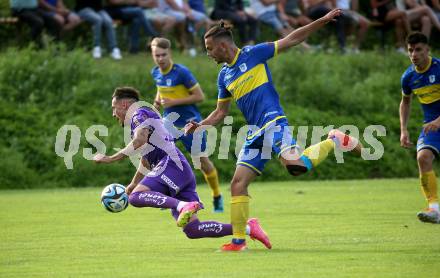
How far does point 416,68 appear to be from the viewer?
12.5m

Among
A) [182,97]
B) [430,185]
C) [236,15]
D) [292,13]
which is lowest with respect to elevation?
[430,185]

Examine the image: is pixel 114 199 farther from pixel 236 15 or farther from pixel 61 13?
pixel 236 15

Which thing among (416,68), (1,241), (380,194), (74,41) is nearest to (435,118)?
(416,68)

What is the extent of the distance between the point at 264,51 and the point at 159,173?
175cm

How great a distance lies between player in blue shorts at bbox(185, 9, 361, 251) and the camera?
973cm

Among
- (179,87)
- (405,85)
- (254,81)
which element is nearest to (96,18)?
(179,87)

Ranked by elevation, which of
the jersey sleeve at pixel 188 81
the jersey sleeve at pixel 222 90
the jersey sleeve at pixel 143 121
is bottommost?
the jersey sleeve at pixel 188 81

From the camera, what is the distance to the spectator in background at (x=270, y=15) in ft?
83.6

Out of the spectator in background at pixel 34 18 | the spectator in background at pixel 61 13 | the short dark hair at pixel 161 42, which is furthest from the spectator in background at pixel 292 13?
the short dark hair at pixel 161 42

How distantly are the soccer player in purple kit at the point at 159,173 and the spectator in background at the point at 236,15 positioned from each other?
47.3 ft

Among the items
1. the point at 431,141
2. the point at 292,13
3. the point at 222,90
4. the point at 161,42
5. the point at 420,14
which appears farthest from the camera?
the point at 420,14

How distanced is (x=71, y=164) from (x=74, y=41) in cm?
609

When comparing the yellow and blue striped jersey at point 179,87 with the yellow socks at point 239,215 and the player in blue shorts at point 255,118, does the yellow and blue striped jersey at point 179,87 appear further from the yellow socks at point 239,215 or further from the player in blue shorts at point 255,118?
the yellow socks at point 239,215

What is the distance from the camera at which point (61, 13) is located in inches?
910
